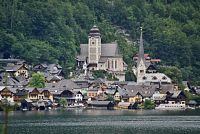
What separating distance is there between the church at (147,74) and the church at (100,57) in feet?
6.40

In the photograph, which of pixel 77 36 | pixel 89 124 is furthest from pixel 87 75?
pixel 89 124

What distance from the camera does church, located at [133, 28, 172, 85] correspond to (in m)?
75.8

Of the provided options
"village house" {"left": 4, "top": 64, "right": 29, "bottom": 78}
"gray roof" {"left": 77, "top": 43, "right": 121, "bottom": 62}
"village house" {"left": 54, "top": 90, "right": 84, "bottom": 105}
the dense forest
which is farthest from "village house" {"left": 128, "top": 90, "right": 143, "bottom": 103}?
"gray roof" {"left": 77, "top": 43, "right": 121, "bottom": 62}

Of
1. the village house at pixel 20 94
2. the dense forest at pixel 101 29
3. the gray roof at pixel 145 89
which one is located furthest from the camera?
the dense forest at pixel 101 29

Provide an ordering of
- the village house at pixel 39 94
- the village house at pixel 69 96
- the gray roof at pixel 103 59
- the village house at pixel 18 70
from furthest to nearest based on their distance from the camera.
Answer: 1. the gray roof at pixel 103 59
2. the village house at pixel 18 70
3. the village house at pixel 69 96
4. the village house at pixel 39 94

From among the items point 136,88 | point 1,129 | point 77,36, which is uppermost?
point 77,36

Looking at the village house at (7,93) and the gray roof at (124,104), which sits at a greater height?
the village house at (7,93)

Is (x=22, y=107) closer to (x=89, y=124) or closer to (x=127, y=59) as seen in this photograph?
(x=89, y=124)

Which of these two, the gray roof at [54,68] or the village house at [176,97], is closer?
the village house at [176,97]

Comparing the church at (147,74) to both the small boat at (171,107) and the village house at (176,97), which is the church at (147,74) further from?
the small boat at (171,107)

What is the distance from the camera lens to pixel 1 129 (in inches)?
551

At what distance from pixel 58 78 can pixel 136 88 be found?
25.0ft

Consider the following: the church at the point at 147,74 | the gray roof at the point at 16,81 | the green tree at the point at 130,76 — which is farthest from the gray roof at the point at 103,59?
the gray roof at the point at 16,81

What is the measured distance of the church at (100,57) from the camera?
82.0 meters
